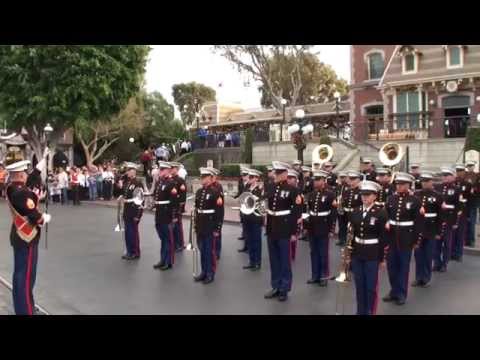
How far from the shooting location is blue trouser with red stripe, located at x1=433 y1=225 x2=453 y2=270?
10.1 metres

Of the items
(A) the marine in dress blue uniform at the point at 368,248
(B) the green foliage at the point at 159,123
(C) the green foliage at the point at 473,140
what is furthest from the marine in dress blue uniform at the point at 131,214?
(B) the green foliage at the point at 159,123

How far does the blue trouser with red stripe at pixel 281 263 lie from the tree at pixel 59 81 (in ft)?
68.7

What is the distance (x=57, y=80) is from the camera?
88.5 ft

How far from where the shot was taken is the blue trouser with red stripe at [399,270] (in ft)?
26.1

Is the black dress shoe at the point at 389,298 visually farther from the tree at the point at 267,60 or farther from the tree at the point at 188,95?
the tree at the point at 188,95

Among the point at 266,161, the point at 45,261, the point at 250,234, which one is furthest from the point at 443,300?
the point at 266,161

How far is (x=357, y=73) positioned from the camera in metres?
31.8

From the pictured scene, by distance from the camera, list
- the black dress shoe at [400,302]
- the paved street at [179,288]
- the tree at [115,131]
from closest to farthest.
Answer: the paved street at [179,288] → the black dress shoe at [400,302] → the tree at [115,131]

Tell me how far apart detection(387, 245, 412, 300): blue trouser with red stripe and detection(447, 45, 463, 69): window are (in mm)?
20871

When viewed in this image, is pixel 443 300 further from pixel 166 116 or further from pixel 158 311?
pixel 166 116

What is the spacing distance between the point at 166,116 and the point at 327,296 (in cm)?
4348

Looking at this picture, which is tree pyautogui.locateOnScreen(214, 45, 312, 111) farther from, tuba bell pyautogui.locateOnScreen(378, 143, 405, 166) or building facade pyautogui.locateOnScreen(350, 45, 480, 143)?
tuba bell pyautogui.locateOnScreen(378, 143, 405, 166)

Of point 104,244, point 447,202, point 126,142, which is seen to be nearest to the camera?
point 447,202

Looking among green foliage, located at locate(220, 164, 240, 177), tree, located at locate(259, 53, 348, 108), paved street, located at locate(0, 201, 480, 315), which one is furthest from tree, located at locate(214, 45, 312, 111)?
paved street, located at locate(0, 201, 480, 315)
